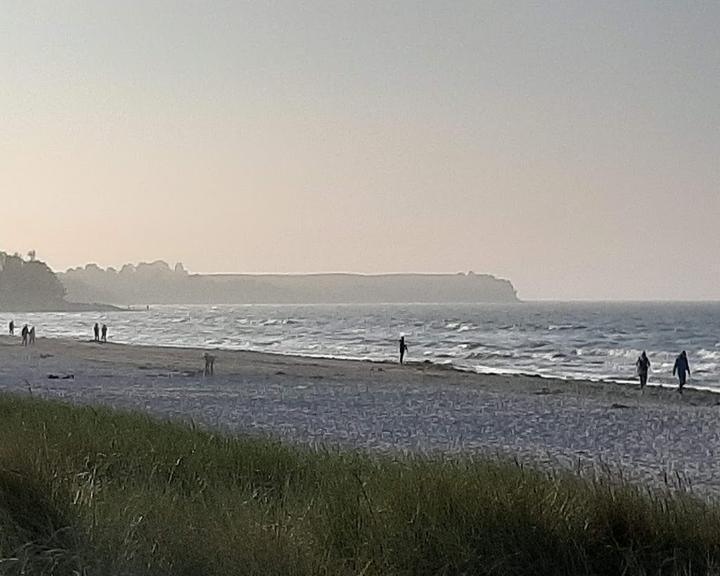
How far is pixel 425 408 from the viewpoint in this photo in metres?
22.1

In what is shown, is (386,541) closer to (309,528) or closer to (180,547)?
(309,528)

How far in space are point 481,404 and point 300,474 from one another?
16.3 m

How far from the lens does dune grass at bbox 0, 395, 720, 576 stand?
4.82 metres

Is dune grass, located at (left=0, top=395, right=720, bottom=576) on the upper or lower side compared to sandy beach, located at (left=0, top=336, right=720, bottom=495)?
upper

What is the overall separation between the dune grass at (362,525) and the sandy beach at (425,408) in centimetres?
201

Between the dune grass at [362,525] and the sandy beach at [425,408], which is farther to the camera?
the sandy beach at [425,408]

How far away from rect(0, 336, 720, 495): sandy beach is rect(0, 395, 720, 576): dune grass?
201 centimetres

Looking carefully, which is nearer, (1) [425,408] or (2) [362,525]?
(2) [362,525]

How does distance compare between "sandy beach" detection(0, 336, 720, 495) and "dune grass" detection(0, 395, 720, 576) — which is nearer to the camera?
"dune grass" detection(0, 395, 720, 576)

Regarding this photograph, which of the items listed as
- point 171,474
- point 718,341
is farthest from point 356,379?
point 718,341

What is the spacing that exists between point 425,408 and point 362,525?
16.8m

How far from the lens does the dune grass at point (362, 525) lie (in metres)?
4.82

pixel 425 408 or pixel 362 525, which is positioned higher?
pixel 362 525

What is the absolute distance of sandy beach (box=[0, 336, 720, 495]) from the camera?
14883 mm
